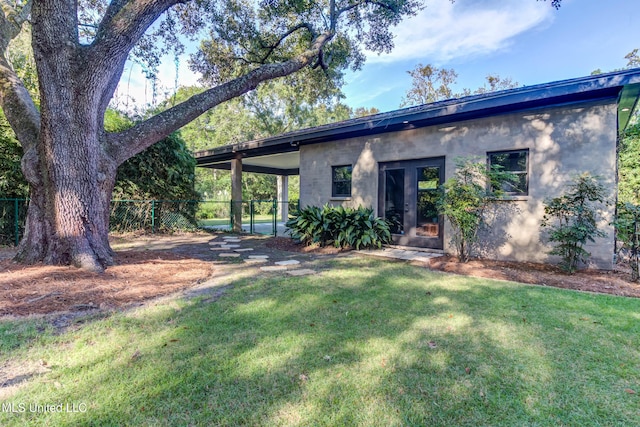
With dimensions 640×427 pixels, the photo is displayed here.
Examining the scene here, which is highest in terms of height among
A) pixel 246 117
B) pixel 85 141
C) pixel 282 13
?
pixel 246 117

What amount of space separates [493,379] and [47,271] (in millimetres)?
5537

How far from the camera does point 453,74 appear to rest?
24422 millimetres

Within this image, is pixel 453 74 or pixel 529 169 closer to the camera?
pixel 529 169

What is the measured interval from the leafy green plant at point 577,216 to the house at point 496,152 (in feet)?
1.53

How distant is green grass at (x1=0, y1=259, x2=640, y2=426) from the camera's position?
6.00 ft

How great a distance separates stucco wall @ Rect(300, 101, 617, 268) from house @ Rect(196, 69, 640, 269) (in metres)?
0.02

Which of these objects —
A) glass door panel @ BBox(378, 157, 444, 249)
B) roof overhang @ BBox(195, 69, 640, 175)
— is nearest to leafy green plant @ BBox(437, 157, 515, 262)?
glass door panel @ BBox(378, 157, 444, 249)

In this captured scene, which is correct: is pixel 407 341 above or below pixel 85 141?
below

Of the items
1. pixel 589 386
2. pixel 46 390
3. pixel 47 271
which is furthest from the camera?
pixel 47 271

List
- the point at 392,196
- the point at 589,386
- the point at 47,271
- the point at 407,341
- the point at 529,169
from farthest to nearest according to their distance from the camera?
the point at 392,196, the point at 529,169, the point at 47,271, the point at 407,341, the point at 589,386

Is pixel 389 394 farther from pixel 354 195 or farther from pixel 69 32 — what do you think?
pixel 354 195

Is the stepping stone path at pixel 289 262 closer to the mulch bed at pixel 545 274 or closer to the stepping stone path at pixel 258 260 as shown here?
the stepping stone path at pixel 258 260

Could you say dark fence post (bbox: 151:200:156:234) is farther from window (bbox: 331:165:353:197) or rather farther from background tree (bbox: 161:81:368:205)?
background tree (bbox: 161:81:368:205)

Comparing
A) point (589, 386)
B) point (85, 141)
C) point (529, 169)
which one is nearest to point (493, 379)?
point (589, 386)
